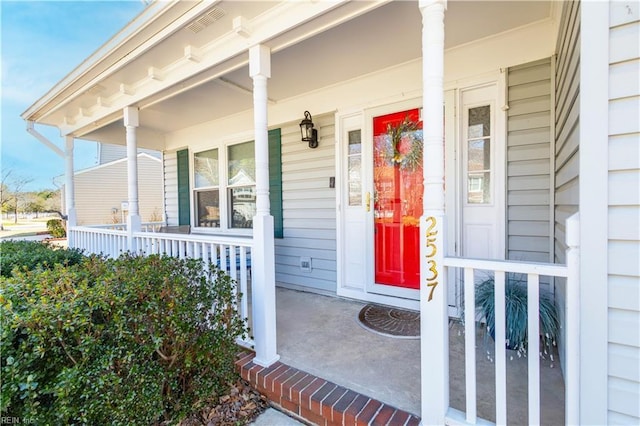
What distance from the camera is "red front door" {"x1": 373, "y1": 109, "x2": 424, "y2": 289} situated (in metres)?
3.08

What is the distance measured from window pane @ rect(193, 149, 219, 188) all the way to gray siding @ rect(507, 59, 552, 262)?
4.18 metres

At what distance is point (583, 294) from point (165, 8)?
319cm

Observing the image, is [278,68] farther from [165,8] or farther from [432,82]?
[432,82]

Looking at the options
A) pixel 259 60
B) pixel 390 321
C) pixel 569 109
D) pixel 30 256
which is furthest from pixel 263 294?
pixel 30 256

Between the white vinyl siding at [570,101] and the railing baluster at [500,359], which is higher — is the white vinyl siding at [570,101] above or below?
above

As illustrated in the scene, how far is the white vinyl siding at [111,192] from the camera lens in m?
12.9

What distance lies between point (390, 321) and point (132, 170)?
135 inches

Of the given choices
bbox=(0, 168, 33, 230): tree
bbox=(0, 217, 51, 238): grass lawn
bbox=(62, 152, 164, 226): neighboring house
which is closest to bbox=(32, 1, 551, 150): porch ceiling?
bbox=(62, 152, 164, 226): neighboring house

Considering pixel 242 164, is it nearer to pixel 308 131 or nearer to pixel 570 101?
pixel 308 131

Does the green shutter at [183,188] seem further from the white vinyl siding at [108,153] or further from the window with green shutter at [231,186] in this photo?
the white vinyl siding at [108,153]

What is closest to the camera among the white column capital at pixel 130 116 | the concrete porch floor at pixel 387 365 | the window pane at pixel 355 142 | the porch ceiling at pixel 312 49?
the concrete porch floor at pixel 387 365

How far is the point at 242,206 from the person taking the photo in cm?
472

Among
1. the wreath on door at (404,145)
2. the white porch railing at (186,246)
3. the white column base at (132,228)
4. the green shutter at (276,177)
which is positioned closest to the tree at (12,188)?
the white porch railing at (186,246)

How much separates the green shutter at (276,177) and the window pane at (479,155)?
239cm
